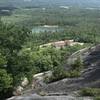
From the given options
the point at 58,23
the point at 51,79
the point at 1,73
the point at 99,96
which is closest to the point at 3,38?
the point at 1,73

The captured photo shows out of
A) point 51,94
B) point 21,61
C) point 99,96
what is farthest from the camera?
point 21,61

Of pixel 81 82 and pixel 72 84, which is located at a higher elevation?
pixel 81 82

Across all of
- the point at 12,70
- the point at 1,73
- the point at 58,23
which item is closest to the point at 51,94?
the point at 1,73

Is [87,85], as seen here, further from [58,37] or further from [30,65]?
[58,37]

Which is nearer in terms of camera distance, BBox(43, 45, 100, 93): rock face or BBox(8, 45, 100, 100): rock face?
BBox(8, 45, 100, 100): rock face

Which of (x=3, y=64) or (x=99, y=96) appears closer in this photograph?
(x=99, y=96)

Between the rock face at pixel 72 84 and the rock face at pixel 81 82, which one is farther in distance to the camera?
the rock face at pixel 81 82

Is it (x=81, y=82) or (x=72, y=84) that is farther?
(x=72, y=84)

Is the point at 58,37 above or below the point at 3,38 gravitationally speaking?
below

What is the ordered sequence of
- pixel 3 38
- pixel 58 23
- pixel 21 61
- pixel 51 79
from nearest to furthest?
1. pixel 51 79
2. pixel 21 61
3. pixel 3 38
4. pixel 58 23
